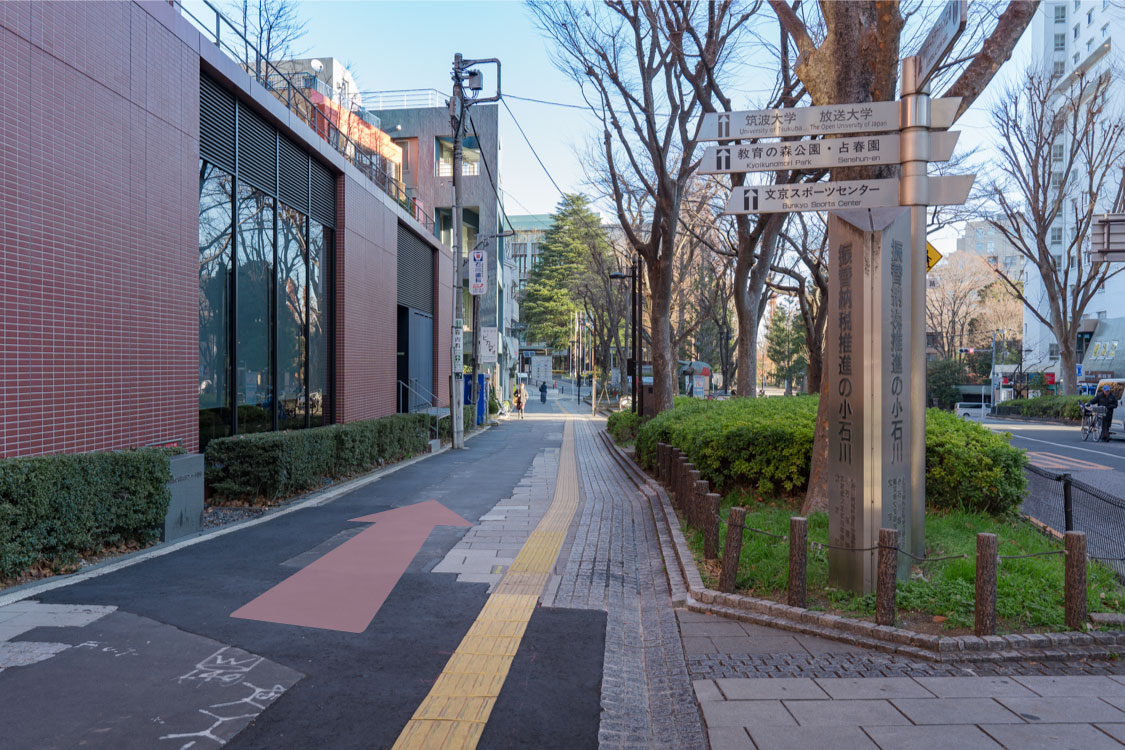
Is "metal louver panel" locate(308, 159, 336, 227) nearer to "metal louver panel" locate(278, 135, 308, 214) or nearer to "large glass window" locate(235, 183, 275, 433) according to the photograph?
"metal louver panel" locate(278, 135, 308, 214)

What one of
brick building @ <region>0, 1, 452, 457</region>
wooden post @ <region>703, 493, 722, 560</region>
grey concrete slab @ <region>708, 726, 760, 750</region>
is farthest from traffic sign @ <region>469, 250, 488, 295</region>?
grey concrete slab @ <region>708, 726, 760, 750</region>

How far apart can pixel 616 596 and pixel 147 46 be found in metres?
8.76

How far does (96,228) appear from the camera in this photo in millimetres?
8789

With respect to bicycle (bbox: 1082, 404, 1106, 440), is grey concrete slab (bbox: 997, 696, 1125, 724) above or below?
below

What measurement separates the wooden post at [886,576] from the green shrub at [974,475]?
3999mm

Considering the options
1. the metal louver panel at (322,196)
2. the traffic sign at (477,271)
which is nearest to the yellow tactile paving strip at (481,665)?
the metal louver panel at (322,196)

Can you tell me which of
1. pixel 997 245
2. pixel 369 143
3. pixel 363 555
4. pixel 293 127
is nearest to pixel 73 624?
pixel 363 555

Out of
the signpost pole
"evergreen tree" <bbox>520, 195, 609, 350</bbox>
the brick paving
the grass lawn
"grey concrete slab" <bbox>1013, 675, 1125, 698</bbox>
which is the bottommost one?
the brick paving

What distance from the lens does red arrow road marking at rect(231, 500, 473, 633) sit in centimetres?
598

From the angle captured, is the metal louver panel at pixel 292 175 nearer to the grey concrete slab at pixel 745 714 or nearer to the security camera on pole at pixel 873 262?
the security camera on pole at pixel 873 262

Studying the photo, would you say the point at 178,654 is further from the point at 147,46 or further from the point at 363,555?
the point at 147,46

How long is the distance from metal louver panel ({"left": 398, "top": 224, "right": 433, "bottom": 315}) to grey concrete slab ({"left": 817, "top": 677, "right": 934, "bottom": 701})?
21.4 meters

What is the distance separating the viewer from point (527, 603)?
6.52 m

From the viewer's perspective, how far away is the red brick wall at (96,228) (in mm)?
7539
